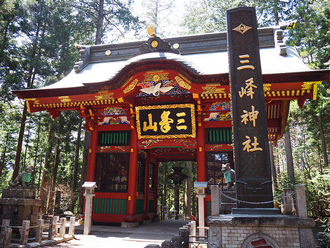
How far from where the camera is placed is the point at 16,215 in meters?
7.34

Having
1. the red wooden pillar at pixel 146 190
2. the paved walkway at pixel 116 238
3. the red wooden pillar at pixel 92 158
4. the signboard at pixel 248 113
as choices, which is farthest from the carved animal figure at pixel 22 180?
the signboard at pixel 248 113

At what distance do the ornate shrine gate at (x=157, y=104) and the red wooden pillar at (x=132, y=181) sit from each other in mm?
15

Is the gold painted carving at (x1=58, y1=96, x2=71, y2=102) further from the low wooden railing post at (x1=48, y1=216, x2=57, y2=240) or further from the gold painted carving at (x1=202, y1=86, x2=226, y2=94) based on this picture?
the gold painted carving at (x1=202, y1=86, x2=226, y2=94)

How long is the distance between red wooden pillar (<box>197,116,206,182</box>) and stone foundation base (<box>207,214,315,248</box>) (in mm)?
4878

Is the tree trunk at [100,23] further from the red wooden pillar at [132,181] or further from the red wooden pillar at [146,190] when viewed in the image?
the red wooden pillar at [146,190]

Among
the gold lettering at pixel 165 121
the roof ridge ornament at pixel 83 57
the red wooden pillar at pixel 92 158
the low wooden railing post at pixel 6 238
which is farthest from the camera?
the roof ridge ornament at pixel 83 57

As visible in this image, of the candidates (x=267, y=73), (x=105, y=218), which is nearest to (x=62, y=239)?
(x=105, y=218)

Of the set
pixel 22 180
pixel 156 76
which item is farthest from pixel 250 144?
pixel 22 180

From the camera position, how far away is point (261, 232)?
4.53m

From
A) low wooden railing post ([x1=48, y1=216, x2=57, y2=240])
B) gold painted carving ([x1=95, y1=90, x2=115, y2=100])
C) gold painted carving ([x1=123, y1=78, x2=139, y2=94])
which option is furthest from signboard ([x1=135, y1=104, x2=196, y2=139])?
low wooden railing post ([x1=48, y1=216, x2=57, y2=240])

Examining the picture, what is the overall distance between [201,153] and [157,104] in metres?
2.76

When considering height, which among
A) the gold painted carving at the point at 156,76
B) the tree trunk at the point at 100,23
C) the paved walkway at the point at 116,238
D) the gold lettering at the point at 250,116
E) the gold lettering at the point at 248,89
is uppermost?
the tree trunk at the point at 100,23

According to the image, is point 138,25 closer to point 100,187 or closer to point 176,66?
point 176,66

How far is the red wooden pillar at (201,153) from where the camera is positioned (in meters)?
9.55
